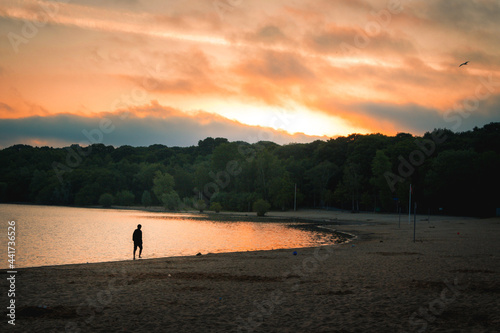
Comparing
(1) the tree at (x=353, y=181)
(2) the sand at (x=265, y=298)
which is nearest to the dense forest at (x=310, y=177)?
(1) the tree at (x=353, y=181)

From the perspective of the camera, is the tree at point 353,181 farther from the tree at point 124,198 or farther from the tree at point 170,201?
the tree at point 124,198

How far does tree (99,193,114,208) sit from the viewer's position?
16712cm

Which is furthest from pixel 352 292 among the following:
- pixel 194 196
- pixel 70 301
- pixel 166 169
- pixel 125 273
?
pixel 166 169

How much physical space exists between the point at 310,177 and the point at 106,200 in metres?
89.9

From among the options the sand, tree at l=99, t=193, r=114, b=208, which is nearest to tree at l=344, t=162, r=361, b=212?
the sand

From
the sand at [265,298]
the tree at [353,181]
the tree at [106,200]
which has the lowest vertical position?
the tree at [106,200]

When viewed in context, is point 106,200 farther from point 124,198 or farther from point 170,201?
point 170,201

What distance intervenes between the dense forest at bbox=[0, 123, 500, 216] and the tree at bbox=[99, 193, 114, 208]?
392 millimetres

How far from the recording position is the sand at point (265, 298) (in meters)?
9.03

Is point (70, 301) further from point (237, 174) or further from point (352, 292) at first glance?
point (237, 174)

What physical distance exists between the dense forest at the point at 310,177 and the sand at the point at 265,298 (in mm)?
52816

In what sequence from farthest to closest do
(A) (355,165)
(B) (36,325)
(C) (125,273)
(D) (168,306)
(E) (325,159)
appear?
(E) (325,159), (A) (355,165), (C) (125,273), (D) (168,306), (B) (36,325)

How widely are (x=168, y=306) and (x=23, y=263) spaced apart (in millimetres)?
19705

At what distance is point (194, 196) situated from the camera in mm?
163750
